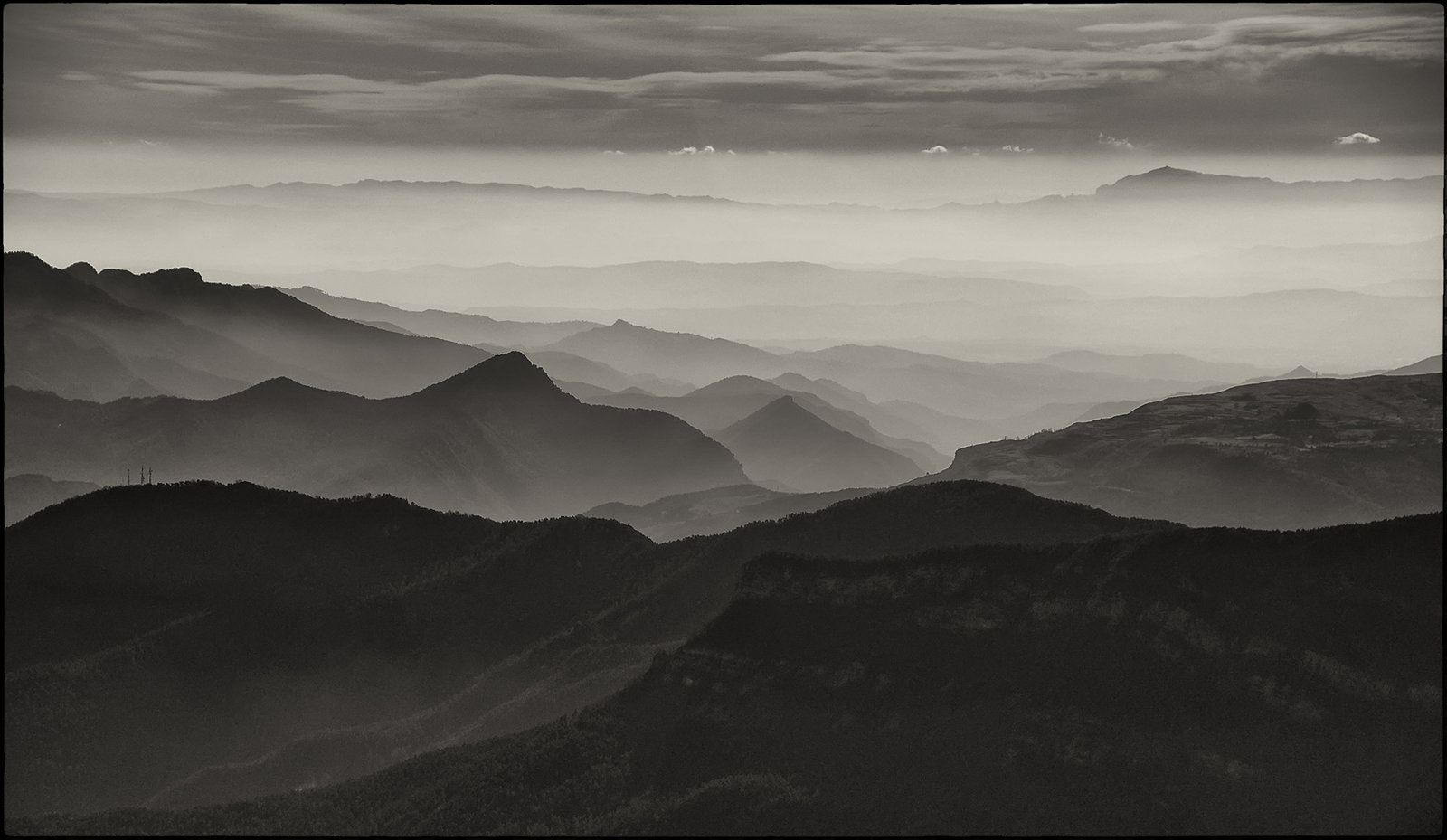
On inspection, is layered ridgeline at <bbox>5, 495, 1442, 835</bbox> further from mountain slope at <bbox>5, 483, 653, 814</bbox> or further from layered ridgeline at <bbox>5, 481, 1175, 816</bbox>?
mountain slope at <bbox>5, 483, 653, 814</bbox>

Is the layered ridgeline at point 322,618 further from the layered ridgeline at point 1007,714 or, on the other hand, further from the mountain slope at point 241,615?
the layered ridgeline at point 1007,714

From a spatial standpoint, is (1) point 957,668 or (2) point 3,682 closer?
(1) point 957,668

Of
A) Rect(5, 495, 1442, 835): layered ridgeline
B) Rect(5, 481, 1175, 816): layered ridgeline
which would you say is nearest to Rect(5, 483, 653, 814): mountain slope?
Rect(5, 481, 1175, 816): layered ridgeline

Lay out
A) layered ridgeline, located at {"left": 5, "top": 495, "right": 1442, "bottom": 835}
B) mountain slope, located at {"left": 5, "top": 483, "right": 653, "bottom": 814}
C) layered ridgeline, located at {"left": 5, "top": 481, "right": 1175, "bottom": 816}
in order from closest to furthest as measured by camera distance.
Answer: layered ridgeline, located at {"left": 5, "top": 495, "right": 1442, "bottom": 835}
layered ridgeline, located at {"left": 5, "top": 481, "right": 1175, "bottom": 816}
mountain slope, located at {"left": 5, "top": 483, "right": 653, "bottom": 814}

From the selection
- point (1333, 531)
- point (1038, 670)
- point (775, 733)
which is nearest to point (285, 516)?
point (775, 733)

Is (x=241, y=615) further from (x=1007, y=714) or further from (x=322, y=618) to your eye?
(x=1007, y=714)

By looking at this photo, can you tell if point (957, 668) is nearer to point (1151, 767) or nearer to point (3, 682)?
point (1151, 767)
